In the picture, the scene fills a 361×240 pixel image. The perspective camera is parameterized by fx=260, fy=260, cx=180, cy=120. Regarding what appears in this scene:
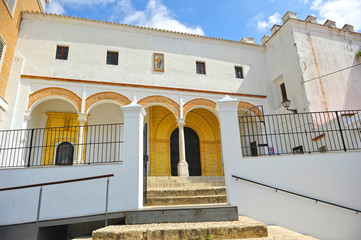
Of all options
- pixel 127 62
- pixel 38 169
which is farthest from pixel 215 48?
pixel 38 169

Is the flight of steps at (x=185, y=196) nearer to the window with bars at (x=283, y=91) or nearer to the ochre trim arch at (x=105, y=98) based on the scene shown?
the ochre trim arch at (x=105, y=98)

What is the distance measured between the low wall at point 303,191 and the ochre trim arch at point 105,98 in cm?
727

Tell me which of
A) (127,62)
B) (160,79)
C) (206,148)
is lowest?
(206,148)

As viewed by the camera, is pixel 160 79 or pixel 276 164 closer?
pixel 276 164

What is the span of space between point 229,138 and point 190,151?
8415mm

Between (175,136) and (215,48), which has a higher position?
(215,48)

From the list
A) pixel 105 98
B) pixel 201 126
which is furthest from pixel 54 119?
pixel 201 126

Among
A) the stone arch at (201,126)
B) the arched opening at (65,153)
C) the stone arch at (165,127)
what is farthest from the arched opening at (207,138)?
the arched opening at (65,153)

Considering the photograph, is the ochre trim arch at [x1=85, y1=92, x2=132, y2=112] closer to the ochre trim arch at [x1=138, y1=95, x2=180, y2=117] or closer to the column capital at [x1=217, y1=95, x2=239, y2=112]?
the ochre trim arch at [x1=138, y1=95, x2=180, y2=117]

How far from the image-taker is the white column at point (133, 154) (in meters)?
5.55

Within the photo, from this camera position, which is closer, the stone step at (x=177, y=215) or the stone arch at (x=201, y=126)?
the stone step at (x=177, y=215)

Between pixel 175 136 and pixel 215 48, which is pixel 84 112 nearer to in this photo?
pixel 175 136

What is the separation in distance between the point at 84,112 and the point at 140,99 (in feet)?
8.23

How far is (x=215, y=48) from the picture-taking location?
14.2 metres
